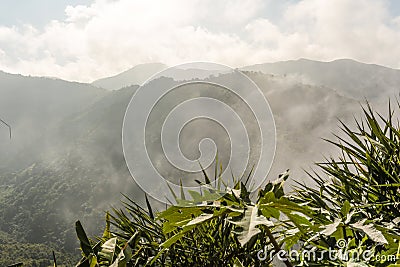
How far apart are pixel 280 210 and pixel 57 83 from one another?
3553 inches

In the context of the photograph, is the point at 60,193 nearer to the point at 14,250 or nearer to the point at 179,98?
the point at 14,250

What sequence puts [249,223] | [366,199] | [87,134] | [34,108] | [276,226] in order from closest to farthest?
[249,223], [276,226], [366,199], [87,134], [34,108]

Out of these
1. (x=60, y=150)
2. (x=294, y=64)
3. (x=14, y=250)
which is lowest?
(x=14, y=250)

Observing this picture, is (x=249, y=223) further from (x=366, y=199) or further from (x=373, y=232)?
(x=366, y=199)

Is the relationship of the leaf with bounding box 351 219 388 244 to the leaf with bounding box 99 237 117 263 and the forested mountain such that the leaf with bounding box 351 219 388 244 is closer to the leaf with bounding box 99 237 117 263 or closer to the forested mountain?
the leaf with bounding box 99 237 117 263

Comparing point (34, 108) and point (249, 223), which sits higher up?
point (34, 108)

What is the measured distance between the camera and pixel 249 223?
1.33 feet

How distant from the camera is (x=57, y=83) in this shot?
85000 mm

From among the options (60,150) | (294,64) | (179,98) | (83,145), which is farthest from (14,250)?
(294,64)

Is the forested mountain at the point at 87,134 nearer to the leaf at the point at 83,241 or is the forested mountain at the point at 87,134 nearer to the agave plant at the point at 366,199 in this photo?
the agave plant at the point at 366,199

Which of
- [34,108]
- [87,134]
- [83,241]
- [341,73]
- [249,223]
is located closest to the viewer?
[249,223]

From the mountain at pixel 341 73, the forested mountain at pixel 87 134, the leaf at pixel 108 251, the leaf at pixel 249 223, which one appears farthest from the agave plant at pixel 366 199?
the mountain at pixel 341 73

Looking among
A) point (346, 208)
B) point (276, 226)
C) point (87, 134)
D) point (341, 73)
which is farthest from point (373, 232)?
point (341, 73)

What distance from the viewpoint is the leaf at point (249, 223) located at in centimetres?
38
